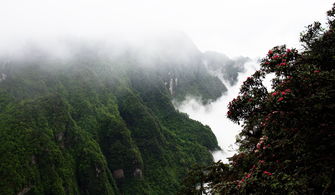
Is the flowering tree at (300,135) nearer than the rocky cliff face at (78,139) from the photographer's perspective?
Yes

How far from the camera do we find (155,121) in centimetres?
18175

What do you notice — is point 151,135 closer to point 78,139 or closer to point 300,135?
point 78,139

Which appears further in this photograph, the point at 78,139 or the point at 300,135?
the point at 78,139

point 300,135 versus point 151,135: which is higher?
point 151,135

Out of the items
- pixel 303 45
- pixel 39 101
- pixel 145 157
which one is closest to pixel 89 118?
pixel 39 101

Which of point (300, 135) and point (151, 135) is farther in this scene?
point (151, 135)

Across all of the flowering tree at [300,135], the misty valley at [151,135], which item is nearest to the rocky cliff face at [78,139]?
the misty valley at [151,135]

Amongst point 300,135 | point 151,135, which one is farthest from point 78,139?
point 300,135

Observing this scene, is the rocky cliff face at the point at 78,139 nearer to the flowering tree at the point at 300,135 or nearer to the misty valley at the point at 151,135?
the misty valley at the point at 151,135

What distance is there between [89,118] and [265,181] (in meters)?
154

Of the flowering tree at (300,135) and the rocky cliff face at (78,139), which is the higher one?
the rocky cliff face at (78,139)

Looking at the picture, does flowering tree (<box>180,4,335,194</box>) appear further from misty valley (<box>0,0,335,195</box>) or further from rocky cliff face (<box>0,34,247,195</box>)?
rocky cliff face (<box>0,34,247,195</box>)

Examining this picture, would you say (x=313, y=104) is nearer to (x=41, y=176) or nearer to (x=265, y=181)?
(x=265, y=181)

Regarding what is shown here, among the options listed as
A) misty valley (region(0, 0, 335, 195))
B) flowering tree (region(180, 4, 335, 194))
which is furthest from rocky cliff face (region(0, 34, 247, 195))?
flowering tree (region(180, 4, 335, 194))
